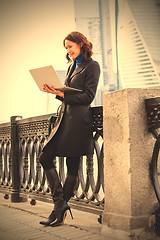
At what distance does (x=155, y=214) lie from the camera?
3346mm

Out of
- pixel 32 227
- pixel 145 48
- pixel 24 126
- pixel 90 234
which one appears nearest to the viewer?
pixel 90 234

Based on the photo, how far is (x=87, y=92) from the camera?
3744 mm

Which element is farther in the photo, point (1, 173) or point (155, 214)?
point (1, 173)

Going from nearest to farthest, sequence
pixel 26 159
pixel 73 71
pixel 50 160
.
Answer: pixel 50 160
pixel 73 71
pixel 26 159

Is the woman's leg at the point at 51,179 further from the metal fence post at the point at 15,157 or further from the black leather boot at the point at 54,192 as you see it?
the metal fence post at the point at 15,157

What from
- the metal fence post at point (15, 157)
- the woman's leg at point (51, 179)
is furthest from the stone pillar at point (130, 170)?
the metal fence post at point (15, 157)

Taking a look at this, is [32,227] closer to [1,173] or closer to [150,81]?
[1,173]

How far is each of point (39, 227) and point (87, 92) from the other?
1527 millimetres

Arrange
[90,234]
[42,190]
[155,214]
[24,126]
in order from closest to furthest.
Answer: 1. [155,214]
2. [90,234]
3. [42,190]
4. [24,126]

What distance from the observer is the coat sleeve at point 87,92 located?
373 centimetres

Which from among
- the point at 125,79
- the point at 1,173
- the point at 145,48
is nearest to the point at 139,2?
the point at 145,48

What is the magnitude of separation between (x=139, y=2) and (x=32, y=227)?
11068 cm

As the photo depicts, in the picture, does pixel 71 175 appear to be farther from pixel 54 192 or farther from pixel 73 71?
pixel 73 71

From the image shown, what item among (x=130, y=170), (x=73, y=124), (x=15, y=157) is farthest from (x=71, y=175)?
(x=15, y=157)
